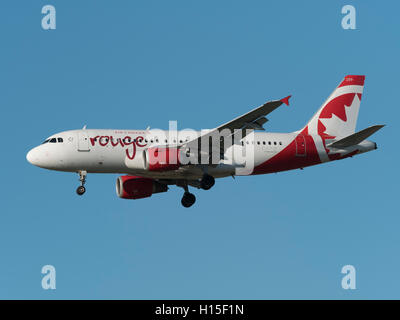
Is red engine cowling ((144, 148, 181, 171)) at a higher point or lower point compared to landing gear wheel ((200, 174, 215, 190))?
higher

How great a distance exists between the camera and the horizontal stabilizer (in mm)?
50375

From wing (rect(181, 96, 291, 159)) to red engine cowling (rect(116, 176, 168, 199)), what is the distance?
586cm

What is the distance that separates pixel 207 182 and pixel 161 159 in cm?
380

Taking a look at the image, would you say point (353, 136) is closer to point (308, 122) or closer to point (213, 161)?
point (308, 122)

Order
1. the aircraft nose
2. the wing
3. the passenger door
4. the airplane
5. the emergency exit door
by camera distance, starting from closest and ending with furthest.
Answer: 1. the wing
2. the airplane
3. the passenger door
4. the aircraft nose
5. the emergency exit door

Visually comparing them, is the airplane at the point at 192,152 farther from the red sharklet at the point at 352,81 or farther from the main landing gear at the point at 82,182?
the red sharklet at the point at 352,81

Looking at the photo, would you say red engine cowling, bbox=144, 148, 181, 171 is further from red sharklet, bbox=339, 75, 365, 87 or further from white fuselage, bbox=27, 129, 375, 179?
red sharklet, bbox=339, 75, 365, 87

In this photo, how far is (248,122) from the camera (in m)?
47.4

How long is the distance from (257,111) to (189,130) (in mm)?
7235

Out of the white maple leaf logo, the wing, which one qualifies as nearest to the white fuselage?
the wing

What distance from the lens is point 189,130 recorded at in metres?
51.8

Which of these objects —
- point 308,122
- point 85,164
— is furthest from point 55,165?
point 308,122

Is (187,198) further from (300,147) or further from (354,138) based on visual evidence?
(354,138)
